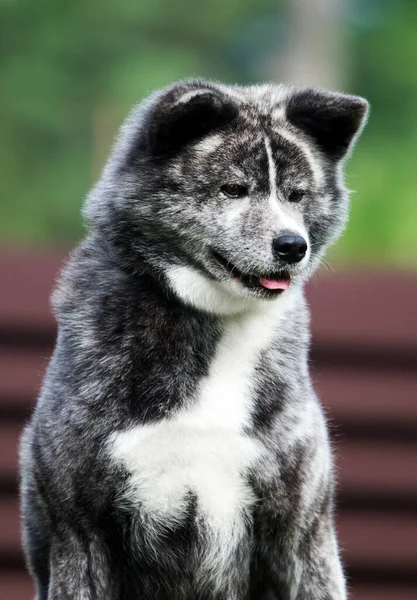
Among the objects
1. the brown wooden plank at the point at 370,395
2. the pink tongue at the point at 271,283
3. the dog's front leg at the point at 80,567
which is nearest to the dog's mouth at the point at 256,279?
the pink tongue at the point at 271,283

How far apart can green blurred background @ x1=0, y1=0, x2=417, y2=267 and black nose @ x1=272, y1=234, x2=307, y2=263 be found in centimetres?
896

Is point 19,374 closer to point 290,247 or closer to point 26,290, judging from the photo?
point 26,290

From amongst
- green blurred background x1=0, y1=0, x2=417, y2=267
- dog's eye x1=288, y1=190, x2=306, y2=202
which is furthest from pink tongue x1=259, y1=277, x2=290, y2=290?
green blurred background x1=0, y1=0, x2=417, y2=267

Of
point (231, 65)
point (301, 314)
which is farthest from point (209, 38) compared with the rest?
point (301, 314)

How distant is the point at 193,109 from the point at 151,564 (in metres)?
1.13

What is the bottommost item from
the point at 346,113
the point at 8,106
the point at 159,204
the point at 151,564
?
the point at 8,106

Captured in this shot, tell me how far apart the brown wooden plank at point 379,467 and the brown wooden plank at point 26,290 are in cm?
140

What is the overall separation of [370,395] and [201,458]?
7.88ft

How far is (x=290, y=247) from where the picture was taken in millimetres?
3057

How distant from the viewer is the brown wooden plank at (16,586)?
523cm

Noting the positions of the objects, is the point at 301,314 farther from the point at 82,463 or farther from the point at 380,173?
the point at 380,173

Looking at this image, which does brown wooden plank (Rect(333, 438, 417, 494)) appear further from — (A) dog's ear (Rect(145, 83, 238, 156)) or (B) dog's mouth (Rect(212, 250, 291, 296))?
(A) dog's ear (Rect(145, 83, 238, 156))

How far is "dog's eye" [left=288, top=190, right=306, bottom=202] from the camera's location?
3184 millimetres

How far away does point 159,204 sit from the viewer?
10.4 feet
